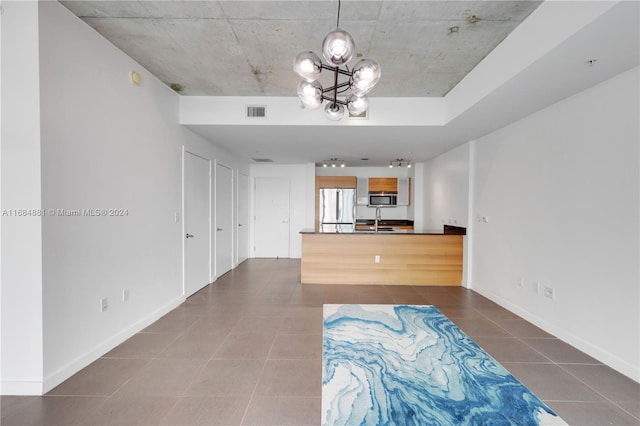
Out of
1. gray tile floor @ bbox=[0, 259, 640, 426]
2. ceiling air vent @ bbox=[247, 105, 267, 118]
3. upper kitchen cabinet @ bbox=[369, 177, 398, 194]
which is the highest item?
ceiling air vent @ bbox=[247, 105, 267, 118]

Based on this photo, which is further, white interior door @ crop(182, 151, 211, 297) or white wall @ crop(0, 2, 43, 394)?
white interior door @ crop(182, 151, 211, 297)

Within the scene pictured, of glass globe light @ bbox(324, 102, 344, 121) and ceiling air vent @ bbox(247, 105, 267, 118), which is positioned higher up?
ceiling air vent @ bbox(247, 105, 267, 118)

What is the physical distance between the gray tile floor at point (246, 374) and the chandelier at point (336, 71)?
208 cm

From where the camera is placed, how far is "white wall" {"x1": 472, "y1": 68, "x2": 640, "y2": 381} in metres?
2.13

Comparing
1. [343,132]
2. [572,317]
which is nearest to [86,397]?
[343,132]

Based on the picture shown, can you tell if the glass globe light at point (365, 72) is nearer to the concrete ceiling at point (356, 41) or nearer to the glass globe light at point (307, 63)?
the glass globe light at point (307, 63)

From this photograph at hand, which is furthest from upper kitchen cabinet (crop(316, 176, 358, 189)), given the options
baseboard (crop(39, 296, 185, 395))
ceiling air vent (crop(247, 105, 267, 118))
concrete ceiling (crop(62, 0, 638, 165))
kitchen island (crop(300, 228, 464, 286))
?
baseboard (crop(39, 296, 185, 395))

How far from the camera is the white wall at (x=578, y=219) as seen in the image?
6.98 ft

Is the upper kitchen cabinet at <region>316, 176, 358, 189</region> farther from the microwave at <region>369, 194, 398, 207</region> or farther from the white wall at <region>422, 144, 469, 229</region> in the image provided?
the white wall at <region>422, 144, 469, 229</region>

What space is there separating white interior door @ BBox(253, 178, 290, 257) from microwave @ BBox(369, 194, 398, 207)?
2.23 metres

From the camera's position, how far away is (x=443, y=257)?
15.0 ft

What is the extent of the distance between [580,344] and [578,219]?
1.12 metres

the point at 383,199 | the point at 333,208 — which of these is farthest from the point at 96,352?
the point at 383,199

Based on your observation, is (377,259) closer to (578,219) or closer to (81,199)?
(578,219)
